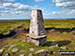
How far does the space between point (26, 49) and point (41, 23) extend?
429cm

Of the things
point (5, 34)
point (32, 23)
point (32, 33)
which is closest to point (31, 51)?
point (32, 33)

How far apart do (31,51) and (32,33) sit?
265 cm

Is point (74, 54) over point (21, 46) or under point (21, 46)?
under

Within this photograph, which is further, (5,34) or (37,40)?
(5,34)

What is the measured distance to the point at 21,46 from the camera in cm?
1353

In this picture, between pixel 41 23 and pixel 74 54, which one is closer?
pixel 74 54

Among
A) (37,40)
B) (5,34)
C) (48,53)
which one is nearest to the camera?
(48,53)

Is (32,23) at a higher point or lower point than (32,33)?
higher

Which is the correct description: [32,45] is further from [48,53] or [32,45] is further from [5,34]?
[5,34]

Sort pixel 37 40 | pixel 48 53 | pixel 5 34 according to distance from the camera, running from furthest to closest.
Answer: pixel 5 34 < pixel 37 40 < pixel 48 53

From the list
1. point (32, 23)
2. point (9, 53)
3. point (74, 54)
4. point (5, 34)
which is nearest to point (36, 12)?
point (32, 23)

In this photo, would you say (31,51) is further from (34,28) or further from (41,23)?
(41,23)

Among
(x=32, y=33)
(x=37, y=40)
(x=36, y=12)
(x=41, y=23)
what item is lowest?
(x=37, y=40)

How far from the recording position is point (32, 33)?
1391cm
